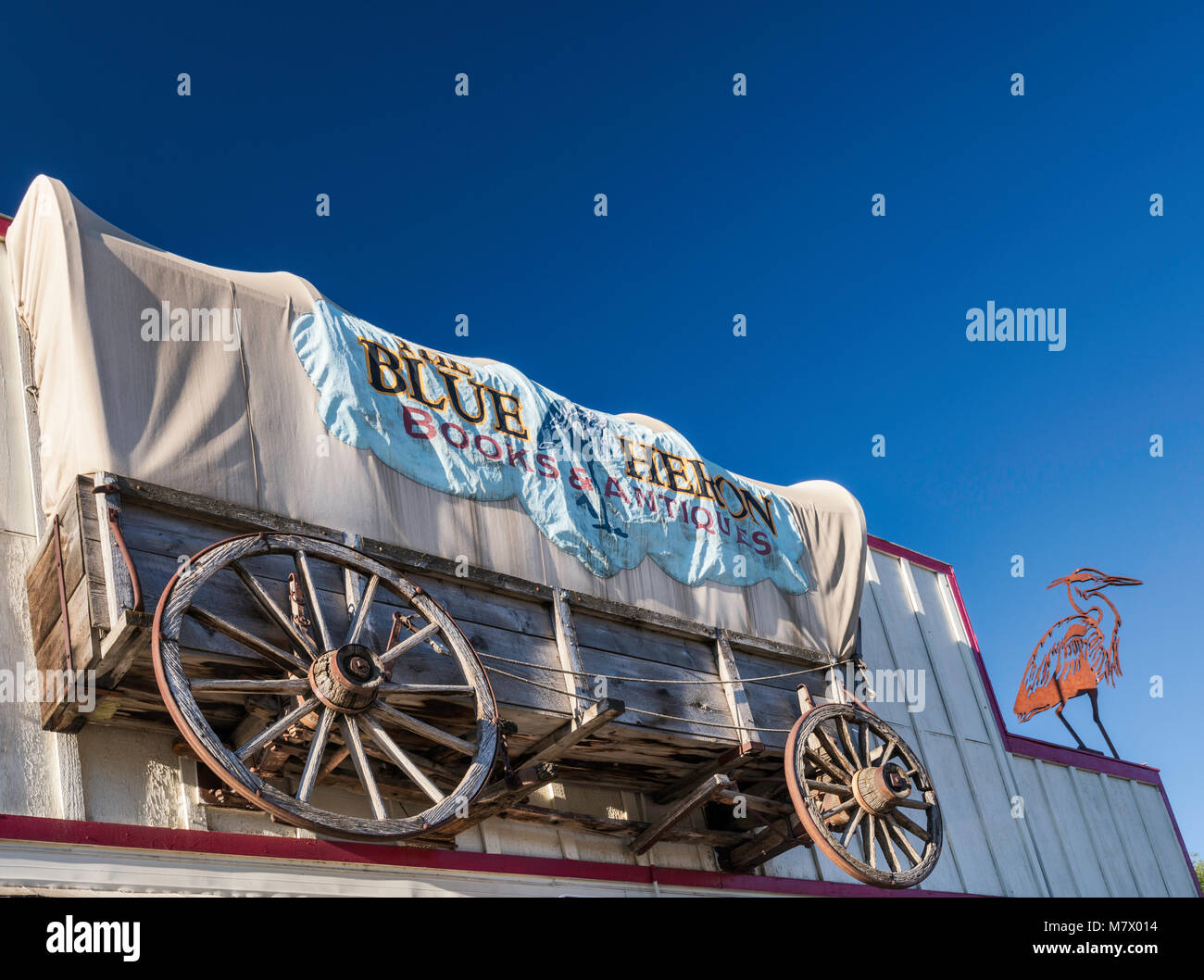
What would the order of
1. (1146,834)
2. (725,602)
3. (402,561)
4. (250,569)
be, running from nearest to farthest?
(250,569)
(402,561)
(725,602)
(1146,834)

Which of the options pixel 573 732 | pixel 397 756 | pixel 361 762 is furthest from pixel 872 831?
pixel 361 762

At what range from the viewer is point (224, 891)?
23.5ft

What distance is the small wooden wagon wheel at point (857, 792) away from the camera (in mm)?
8828

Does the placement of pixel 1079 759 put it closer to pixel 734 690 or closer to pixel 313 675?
pixel 734 690

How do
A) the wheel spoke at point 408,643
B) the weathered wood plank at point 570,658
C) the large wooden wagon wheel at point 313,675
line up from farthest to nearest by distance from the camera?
the weathered wood plank at point 570,658 < the wheel spoke at point 408,643 < the large wooden wagon wheel at point 313,675

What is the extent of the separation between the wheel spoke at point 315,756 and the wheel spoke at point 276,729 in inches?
3.6

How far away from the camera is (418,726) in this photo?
6965 millimetres

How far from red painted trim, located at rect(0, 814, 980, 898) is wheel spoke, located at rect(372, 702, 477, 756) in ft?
3.85

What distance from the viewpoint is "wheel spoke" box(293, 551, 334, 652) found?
6906 millimetres

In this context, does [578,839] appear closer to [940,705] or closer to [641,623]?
[641,623]

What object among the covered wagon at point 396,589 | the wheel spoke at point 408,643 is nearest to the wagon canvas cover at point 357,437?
the covered wagon at point 396,589

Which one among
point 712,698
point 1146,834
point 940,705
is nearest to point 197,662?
point 712,698

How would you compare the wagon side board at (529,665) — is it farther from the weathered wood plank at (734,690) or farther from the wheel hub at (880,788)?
the wheel hub at (880,788)
